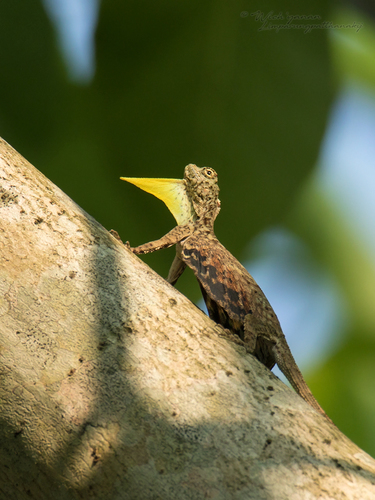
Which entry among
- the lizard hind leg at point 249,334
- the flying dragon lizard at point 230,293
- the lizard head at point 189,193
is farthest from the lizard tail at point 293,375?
the lizard head at point 189,193

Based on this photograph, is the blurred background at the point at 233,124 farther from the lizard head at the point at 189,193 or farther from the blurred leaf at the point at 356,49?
the lizard head at the point at 189,193

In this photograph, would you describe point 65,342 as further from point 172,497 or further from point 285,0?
point 285,0

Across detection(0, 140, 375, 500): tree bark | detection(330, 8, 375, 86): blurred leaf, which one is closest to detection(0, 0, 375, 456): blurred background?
detection(330, 8, 375, 86): blurred leaf

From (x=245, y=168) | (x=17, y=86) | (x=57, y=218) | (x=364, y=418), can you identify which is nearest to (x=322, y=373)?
(x=364, y=418)

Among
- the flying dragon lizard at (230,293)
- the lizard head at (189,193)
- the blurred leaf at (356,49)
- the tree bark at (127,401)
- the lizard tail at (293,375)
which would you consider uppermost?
the blurred leaf at (356,49)

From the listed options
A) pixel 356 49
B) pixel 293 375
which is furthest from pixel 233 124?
pixel 293 375

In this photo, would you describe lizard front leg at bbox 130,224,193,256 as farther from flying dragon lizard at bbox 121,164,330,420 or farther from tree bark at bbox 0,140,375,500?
tree bark at bbox 0,140,375,500
